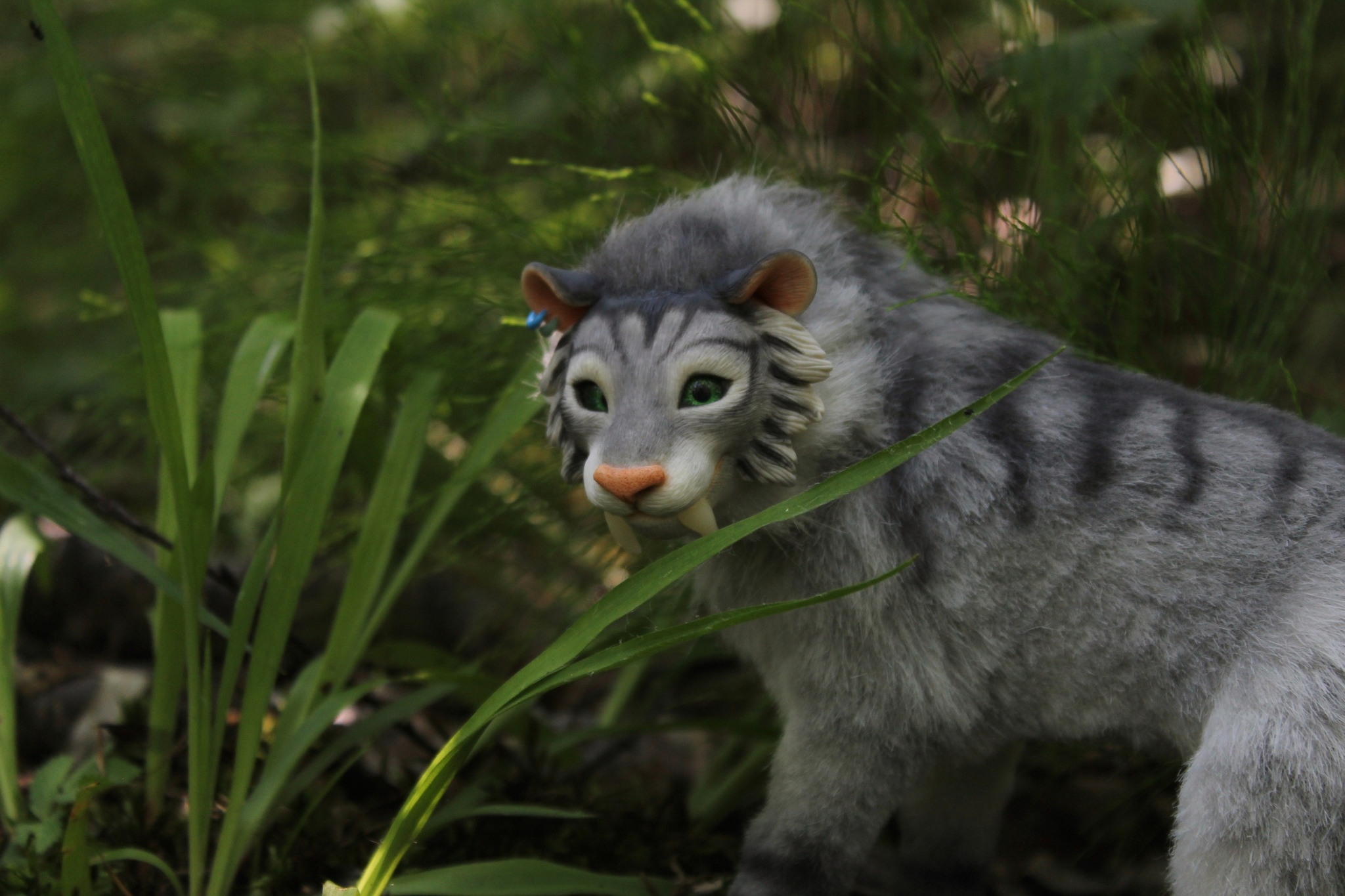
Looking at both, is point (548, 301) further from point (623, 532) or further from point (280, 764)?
point (280, 764)

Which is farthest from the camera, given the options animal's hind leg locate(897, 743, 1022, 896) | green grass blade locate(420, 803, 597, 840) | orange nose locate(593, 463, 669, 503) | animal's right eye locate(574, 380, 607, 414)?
animal's hind leg locate(897, 743, 1022, 896)

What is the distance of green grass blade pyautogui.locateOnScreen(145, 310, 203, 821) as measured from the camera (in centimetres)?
153

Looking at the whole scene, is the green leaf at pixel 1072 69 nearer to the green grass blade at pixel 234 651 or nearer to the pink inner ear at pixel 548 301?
the pink inner ear at pixel 548 301

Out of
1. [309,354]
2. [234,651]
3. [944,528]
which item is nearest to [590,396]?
[944,528]

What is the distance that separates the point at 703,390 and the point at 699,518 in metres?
0.13

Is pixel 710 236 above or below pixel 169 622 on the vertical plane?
above

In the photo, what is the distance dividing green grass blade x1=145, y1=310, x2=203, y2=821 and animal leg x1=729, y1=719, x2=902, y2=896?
0.85 metres

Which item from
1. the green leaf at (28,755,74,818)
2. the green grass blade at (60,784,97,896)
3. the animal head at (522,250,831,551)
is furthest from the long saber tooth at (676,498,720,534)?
the green leaf at (28,755,74,818)

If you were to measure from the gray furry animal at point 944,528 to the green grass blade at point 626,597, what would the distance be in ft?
0.16

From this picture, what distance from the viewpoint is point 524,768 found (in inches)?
70.9

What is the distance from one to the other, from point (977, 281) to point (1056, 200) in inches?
10.4

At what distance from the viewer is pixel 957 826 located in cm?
150

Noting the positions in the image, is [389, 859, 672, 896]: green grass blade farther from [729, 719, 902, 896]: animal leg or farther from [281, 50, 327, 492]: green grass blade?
[281, 50, 327, 492]: green grass blade

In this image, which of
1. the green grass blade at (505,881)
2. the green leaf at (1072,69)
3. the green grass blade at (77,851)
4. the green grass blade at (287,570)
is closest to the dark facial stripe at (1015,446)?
the green leaf at (1072,69)
